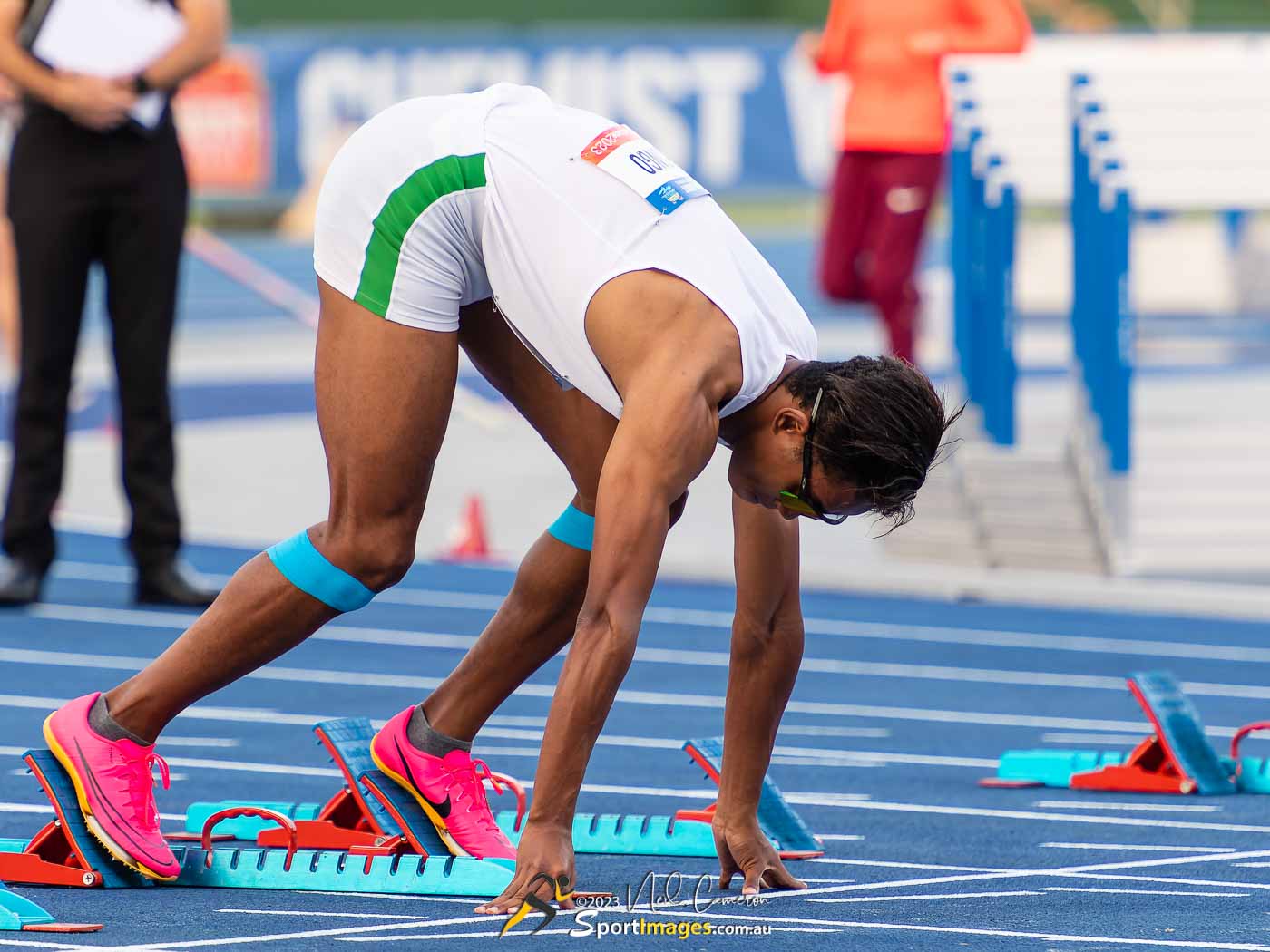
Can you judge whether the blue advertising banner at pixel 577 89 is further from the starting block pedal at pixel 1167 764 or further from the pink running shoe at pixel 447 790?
the pink running shoe at pixel 447 790

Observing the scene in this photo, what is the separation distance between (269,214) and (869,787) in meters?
13.6

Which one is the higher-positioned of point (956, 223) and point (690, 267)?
point (690, 267)

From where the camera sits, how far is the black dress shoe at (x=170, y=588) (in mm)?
7257

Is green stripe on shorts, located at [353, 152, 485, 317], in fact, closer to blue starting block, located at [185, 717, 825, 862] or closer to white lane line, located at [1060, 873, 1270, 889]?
blue starting block, located at [185, 717, 825, 862]

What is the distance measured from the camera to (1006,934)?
11.5 ft

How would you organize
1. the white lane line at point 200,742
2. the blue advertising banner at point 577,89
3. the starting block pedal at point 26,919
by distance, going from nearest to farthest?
the starting block pedal at point 26,919
the white lane line at point 200,742
the blue advertising banner at point 577,89

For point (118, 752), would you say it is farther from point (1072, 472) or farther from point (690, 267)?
point (1072, 472)

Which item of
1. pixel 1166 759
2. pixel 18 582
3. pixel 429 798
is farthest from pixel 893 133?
pixel 429 798

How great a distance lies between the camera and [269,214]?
1794cm

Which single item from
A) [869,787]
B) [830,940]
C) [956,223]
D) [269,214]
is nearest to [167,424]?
[869,787]

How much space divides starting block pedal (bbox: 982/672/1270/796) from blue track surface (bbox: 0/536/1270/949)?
0.21 ft

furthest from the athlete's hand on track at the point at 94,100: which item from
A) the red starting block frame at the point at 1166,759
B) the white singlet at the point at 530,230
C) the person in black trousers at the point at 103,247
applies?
the red starting block frame at the point at 1166,759

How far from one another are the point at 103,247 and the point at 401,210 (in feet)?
11.3

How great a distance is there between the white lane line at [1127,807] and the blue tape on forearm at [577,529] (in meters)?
1.28
